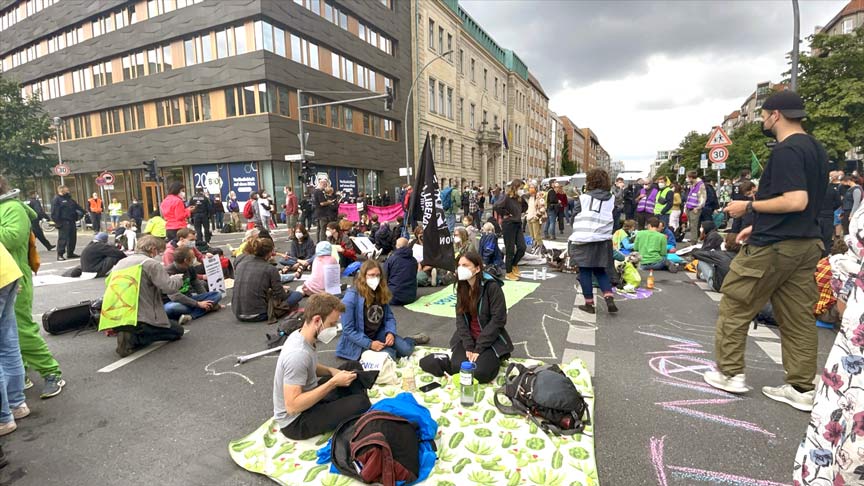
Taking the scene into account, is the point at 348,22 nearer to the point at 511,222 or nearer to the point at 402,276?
the point at 511,222

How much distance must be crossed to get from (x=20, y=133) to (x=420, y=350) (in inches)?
1441

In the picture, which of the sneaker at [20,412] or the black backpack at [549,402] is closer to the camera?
the black backpack at [549,402]

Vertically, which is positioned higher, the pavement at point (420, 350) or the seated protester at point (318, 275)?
the seated protester at point (318, 275)

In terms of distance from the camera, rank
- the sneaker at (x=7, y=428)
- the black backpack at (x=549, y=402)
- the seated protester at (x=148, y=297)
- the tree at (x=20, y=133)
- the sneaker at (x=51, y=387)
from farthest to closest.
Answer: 1. the tree at (x=20, y=133)
2. the seated protester at (x=148, y=297)
3. the sneaker at (x=51, y=387)
4. the sneaker at (x=7, y=428)
5. the black backpack at (x=549, y=402)

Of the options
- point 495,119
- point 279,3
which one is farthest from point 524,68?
point 279,3

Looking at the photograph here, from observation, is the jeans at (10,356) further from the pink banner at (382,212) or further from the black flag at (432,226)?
the pink banner at (382,212)

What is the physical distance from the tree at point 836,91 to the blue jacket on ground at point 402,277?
2819cm

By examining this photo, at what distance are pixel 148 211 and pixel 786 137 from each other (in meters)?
34.0

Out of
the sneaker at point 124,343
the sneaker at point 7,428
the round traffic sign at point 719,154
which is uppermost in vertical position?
the round traffic sign at point 719,154

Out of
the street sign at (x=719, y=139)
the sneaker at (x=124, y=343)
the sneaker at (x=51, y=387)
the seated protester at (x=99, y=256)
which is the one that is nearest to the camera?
the sneaker at (x=51, y=387)

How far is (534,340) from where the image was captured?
5.22m

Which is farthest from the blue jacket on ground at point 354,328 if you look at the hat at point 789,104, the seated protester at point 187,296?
the hat at point 789,104

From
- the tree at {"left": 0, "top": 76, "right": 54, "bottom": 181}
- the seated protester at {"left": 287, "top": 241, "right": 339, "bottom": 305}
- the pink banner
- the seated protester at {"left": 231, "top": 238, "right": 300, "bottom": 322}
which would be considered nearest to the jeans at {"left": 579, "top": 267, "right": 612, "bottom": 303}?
the seated protester at {"left": 287, "top": 241, "right": 339, "bottom": 305}

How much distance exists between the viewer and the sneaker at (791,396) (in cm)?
339
